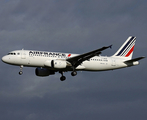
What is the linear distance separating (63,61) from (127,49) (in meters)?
18.3

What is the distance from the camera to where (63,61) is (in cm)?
5816

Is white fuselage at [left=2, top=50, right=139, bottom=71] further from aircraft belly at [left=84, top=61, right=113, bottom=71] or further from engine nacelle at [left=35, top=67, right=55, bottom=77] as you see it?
engine nacelle at [left=35, top=67, right=55, bottom=77]

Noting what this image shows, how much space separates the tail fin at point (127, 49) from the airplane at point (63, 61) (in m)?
0.88

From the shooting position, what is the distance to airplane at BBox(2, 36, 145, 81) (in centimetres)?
5675

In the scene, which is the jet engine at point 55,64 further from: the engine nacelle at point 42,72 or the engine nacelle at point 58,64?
the engine nacelle at point 42,72

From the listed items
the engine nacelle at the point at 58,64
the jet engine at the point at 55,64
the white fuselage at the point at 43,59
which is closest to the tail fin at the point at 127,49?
the white fuselage at the point at 43,59

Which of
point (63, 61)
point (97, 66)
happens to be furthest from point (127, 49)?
point (63, 61)

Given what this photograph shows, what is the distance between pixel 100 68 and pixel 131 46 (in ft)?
39.1

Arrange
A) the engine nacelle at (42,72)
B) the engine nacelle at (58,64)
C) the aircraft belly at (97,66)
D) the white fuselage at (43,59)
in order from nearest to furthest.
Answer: the white fuselage at (43,59) < the engine nacelle at (58,64) < the aircraft belly at (97,66) < the engine nacelle at (42,72)

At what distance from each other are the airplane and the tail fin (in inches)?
34.6

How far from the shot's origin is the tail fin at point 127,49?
224 ft

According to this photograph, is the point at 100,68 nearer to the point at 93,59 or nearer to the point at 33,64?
the point at 93,59

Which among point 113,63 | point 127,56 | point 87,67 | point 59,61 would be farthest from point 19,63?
point 127,56

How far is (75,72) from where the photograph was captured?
60.0m
